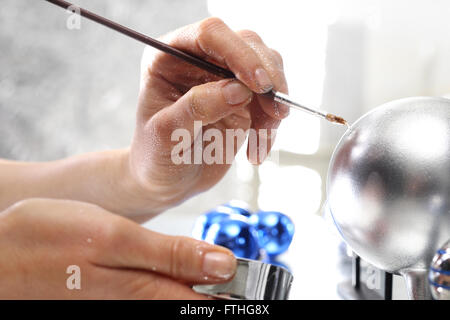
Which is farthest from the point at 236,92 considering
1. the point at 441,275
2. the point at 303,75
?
the point at 303,75

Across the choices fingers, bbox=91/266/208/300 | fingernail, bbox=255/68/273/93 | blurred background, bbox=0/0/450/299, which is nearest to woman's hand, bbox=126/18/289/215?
fingernail, bbox=255/68/273/93

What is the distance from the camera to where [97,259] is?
0.48 ft

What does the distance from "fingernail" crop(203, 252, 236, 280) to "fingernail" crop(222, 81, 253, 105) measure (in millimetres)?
95

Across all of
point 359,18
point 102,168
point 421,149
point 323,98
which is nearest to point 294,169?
point 323,98

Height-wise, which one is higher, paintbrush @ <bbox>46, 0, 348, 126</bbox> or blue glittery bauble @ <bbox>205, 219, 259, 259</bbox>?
paintbrush @ <bbox>46, 0, 348, 126</bbox>

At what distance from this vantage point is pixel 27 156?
87cm

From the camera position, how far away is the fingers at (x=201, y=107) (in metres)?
0.23

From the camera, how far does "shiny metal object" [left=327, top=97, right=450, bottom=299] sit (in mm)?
143

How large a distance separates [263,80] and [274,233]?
0.16 metres

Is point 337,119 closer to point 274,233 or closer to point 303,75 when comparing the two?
point 274,233

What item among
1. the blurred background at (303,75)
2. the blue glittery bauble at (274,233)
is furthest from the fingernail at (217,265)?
the blurred background at (303,75)

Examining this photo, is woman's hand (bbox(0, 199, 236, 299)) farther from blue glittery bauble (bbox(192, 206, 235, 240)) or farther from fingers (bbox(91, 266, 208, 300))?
blue glittery bauble (bbox(192, 206, 235, 240))
